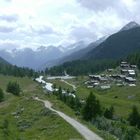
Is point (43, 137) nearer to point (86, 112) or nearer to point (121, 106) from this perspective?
point (86, 112)

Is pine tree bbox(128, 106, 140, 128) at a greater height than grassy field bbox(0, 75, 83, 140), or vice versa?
grassy field bbox(0, 75, 83, 140)

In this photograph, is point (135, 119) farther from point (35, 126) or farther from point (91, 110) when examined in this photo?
point (35, 126)

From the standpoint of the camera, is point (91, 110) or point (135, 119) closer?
point (91, 110)

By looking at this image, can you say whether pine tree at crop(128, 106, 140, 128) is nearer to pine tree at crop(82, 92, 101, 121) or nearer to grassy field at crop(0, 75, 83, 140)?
pine tree at crop(82, 92, 101, 121)

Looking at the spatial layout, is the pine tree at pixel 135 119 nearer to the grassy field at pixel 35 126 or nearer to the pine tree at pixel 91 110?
the pine tree at pixel 91 110

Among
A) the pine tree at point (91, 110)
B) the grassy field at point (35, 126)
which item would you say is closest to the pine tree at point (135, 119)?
the pine tree at point (91, 110)

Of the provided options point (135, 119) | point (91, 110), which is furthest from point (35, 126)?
point (135, 119)

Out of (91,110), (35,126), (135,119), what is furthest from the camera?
(135,119)

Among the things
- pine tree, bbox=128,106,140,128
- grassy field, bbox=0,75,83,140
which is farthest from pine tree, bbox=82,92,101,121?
pine tree, bbox=128,106,140,128

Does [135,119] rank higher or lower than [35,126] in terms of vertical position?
lower

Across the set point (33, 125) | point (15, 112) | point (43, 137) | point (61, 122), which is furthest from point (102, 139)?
point (15, 112)

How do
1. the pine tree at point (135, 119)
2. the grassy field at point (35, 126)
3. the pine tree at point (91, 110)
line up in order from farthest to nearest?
1. the pine tree at point (135, 119)
2. the pine tree at point (91, 110)
3. the grassy field at point (35, 126)
